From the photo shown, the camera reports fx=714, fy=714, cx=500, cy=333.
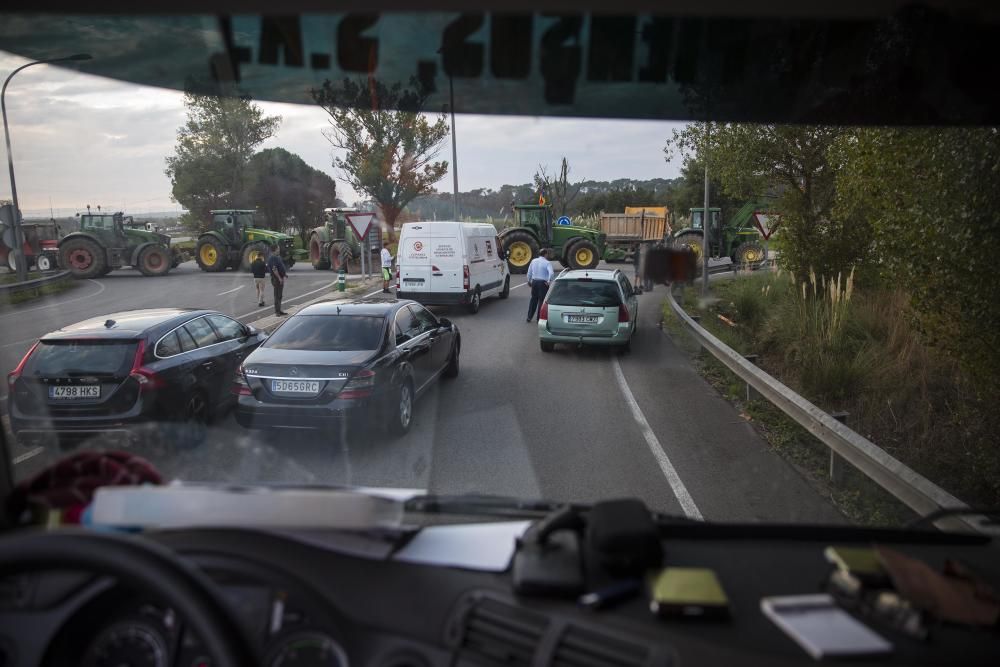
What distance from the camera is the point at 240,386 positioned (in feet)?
21.9

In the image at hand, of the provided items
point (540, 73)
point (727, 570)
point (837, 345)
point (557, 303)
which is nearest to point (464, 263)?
point (557, 303)

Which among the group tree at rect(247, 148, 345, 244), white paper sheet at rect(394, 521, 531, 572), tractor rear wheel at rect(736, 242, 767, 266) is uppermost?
tree at rect(247, 148, 345, 244)

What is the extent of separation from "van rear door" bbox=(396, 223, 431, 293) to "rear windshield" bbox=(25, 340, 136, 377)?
1242 cm

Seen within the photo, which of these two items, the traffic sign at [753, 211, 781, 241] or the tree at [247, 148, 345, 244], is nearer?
the tree at [247, 148, 345, 244]

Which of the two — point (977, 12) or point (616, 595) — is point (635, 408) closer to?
point (977, 12)

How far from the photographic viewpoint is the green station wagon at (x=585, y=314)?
41.8 ft

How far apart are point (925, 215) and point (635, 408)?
3.97 m

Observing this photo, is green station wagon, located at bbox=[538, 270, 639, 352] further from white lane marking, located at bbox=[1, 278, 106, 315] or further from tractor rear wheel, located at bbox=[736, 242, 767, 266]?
white lane marking, located at bbox=[1, 278, 106, 315]

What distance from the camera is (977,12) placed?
268 cm

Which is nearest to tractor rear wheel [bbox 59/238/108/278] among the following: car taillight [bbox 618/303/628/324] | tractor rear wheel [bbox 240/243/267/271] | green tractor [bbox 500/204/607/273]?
tractor rear wheel [bbox 240/243/267/271]

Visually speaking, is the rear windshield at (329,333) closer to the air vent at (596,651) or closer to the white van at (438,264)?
the air vent at (596,651)

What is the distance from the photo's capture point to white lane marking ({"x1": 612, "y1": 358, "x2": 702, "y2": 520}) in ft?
17.5

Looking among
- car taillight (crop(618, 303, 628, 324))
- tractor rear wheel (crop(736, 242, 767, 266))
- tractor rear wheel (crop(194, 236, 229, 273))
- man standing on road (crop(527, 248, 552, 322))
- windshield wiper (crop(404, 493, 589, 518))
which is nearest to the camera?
windshield wiper (crop(404, 493, 589, 518))

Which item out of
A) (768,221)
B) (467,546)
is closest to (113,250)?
(467,546)
